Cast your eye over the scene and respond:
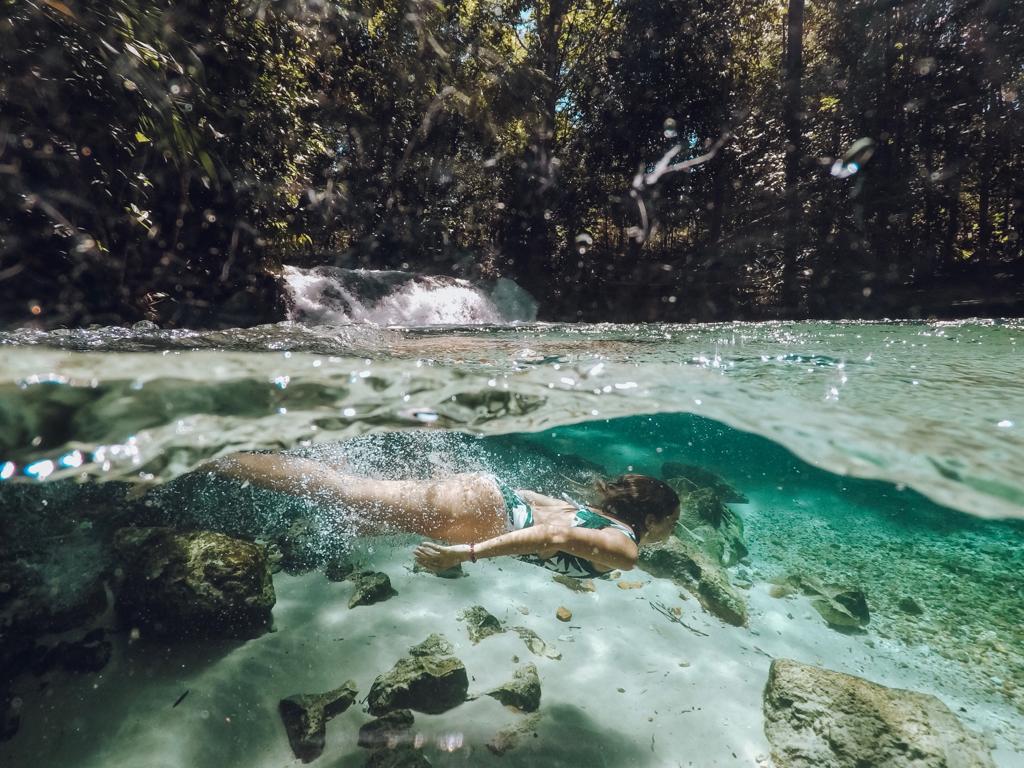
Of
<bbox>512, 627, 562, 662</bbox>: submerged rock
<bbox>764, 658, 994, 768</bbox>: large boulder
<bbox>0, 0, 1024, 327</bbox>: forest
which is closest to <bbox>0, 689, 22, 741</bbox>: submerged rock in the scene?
<bbox>512, 627, 562, 662</bbox>: submerged rock

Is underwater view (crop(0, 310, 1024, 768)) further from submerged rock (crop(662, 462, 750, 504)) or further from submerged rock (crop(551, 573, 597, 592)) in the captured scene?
submerged rock (crop(662, 462, 750, 504))

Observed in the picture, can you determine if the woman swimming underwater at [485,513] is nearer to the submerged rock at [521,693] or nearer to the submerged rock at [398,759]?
the submerged rock at [521,693]

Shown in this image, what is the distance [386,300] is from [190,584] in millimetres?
10241

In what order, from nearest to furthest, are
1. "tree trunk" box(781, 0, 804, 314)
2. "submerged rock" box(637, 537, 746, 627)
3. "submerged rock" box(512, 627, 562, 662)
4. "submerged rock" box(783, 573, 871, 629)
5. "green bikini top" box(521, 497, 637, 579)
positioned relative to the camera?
"green bikini top" box(521, 497, 637, 579), "submerged rock" box(512, 627, 562, 662), "submerged rock" box(637, 537, 746, 627), "submerged rock" box(783, 573, 871, 629), "tree trunk" box(781, 0, 804, 314)

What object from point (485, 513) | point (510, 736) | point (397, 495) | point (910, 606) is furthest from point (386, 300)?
point (910, 606)

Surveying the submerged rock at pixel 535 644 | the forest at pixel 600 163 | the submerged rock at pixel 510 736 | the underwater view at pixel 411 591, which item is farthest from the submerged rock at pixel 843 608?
the forest at pixel 600 163

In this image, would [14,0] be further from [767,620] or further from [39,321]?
[767,620]

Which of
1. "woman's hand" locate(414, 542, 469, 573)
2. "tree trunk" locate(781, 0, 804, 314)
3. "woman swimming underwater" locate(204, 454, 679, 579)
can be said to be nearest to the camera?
"woman's hand" locate(414, 542, 469, 573)

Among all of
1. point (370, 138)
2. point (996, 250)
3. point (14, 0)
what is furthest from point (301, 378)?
point (996, 250)

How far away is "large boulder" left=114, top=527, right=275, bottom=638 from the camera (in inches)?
190

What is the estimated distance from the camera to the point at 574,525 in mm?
4633

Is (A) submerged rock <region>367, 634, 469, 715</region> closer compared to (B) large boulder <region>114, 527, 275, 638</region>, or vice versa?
(A) submerged rock <region>367, 634, 469, 715</region>

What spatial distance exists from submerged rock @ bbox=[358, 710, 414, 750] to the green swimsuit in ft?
5.72

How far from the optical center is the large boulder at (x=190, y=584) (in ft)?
15.9
